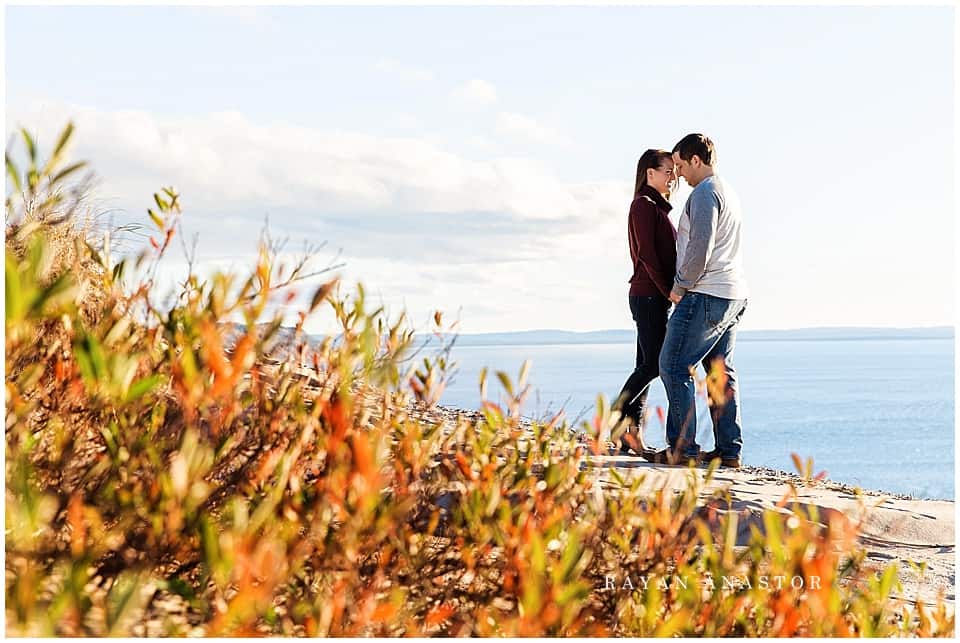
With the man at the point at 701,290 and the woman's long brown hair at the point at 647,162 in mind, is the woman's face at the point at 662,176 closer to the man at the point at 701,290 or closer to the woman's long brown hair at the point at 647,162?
the woman's long brown hair at the point at 647,162

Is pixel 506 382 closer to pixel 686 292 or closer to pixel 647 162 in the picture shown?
pixel 686 292

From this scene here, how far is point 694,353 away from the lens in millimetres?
4934

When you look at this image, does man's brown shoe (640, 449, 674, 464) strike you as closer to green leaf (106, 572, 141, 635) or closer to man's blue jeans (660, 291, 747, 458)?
man's blue jeans (660, 291, 747, 458)

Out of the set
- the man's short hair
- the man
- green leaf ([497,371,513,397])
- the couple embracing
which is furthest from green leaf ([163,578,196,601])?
the man's short hair

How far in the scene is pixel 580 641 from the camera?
2.14 meters

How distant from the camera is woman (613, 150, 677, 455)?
17.6ft

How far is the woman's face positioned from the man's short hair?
324 mm

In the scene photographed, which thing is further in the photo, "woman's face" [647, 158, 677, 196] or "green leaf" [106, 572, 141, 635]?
"woman's face" [647, 158, 677, 196]

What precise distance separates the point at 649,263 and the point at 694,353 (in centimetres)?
71

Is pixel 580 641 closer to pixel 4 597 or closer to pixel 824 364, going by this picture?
pixel 4 597

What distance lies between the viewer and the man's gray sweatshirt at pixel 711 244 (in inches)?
192

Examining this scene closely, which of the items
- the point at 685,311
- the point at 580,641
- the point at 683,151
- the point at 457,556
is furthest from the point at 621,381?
the point at 580,641

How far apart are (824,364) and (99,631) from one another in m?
59.4

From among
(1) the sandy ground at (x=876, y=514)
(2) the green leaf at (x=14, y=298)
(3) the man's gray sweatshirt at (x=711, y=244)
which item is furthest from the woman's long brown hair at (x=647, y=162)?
(2) the green leaf at (x=14, y=298)
